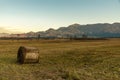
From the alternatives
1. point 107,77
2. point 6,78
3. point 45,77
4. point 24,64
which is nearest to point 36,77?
point 45,77

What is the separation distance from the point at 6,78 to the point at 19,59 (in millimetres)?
9665

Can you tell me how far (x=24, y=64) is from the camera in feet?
82.8

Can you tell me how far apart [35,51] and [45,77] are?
27.5 feet

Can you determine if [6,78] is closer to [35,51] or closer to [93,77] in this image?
[93,77]

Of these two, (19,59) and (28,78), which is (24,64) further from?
(28,78)

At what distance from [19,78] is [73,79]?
3.79m

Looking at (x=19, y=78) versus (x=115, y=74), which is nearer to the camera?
(x=19, y=78)

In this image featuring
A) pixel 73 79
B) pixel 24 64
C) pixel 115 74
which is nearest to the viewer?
pixel 73 79

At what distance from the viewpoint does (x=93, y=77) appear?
17609 millimetres

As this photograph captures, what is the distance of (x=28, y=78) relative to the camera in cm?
1723

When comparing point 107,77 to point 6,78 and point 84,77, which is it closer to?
point 84,77

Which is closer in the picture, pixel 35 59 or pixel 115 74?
pixel 115 74

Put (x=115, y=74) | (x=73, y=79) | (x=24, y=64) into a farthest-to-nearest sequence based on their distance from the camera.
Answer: (x=24, y=64) → (x=115, y=74) → (x=73, y=79)

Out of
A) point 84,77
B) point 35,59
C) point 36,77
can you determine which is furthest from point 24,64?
point 84,77
